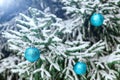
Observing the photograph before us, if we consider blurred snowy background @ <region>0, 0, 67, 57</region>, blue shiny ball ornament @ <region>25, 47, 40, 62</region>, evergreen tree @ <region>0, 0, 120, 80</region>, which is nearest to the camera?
blue shiny ball ornament @ <region>25, 47, 40, 62</region>

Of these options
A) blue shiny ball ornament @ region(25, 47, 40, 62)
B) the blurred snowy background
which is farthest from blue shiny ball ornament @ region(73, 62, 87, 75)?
the blurred snowy background

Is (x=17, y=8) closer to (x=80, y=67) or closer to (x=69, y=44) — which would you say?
(x=69, y=44)

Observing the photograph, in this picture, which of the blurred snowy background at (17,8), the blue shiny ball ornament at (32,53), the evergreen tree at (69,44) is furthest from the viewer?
the blurred snowy background at (17,8)

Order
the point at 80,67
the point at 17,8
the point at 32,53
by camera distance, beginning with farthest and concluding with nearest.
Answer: the point at 17,8, the point at 80,67, the point at 32,53

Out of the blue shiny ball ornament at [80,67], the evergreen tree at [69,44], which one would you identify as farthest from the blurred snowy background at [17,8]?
the blue shiny ball ornament at [80,67]

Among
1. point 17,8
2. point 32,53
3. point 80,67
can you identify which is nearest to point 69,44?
point 80,67

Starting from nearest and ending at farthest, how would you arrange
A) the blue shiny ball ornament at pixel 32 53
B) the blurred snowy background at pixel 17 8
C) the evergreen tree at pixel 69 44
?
the blue shiny ball ornament at pixel 32 53
the evergreen tree at pixel 69 44
the blurred snowy background at pixel 17 8

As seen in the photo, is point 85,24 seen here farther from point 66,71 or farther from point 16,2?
point 16,2

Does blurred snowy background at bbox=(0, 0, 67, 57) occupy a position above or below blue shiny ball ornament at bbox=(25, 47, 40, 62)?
above

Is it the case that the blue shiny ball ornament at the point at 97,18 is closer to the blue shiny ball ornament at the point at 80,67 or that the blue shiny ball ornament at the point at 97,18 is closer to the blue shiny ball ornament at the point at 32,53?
the blue shiny ball ornament at the point at 80,67

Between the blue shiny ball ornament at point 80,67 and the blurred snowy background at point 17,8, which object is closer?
the blue shiny ball ornament at point 80,67

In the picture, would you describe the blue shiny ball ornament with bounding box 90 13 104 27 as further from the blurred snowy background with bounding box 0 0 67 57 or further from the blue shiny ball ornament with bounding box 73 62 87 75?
the blurred snowy background with bounding box 0 0 67 57
